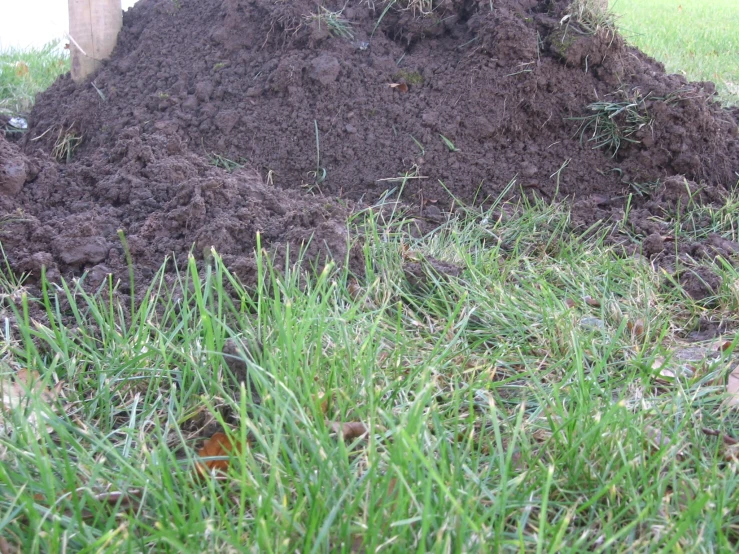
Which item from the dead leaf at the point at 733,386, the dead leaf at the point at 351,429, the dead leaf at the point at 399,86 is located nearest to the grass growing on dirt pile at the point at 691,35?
the dead leaf at the point at 399,86

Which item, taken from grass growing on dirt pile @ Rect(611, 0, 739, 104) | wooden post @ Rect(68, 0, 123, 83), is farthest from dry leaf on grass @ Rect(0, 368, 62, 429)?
grass growing on dirt pile @ Rect(611, 0, 739, 104)

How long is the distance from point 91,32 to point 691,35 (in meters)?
6.25

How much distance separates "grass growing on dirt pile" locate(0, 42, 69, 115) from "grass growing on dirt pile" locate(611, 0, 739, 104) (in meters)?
3.62

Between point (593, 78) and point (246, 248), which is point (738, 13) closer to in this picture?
point (593, 78)

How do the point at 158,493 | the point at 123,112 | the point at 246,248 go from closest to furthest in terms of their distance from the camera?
the point at 158,493
the point at 246,248
the point at 123,112

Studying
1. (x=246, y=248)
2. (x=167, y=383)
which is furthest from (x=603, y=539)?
(x=246, y=248)

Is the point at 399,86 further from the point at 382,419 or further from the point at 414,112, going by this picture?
the point at 382,419

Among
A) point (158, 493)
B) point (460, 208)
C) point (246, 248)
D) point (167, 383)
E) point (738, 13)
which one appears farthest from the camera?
point (738, 13)

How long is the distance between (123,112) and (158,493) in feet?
8.71

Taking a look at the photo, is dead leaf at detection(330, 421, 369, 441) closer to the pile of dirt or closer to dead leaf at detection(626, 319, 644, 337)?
dead leaf at detection(626, 319, 644, 337)

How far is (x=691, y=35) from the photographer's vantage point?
24.4 feet

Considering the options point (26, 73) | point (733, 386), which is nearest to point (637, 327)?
point (733, 386)

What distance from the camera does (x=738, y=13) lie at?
944cm

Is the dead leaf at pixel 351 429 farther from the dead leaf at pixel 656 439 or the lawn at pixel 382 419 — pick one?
the dead leaf at pixel 656 439
